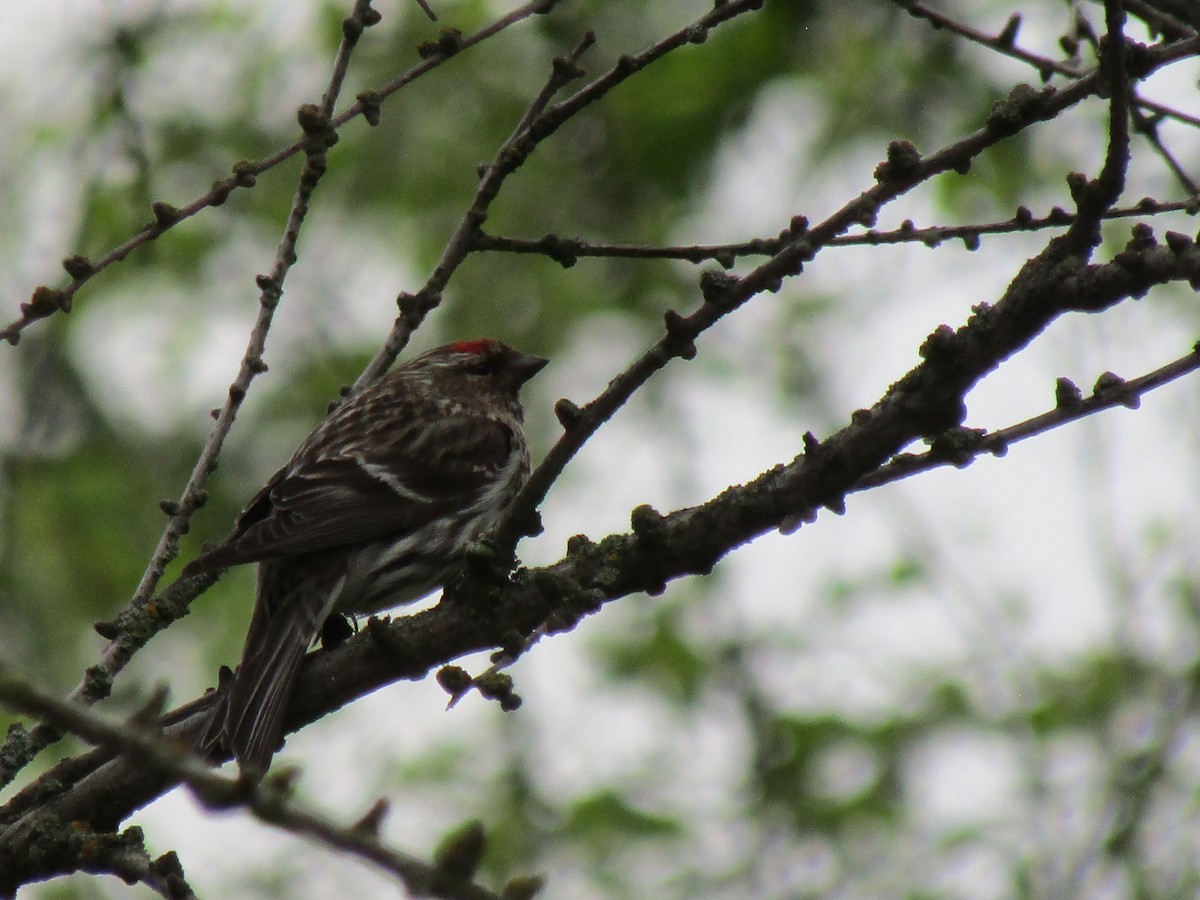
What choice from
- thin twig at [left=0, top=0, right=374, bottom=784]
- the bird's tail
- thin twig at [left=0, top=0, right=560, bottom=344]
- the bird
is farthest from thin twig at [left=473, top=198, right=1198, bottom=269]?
the bird's tail

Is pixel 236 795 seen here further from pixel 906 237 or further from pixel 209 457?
pixel 209 457

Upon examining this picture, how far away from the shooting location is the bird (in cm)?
490

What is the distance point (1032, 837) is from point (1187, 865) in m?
1.04

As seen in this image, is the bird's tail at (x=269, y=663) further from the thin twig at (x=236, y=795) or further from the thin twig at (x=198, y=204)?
the thin twig at (x=236, y=795)

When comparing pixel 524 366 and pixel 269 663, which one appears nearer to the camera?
pixel 269 663

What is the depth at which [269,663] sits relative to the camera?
5141 mm

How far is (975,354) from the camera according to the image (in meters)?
3.68

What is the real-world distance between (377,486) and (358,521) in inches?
15.6

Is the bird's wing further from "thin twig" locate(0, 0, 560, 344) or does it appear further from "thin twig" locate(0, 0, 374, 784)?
"thin twig" locate(0, 0, 560, 344)

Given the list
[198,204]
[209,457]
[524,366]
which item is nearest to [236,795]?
[198,204]

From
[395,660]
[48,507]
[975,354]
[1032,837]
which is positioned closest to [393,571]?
[395,660]

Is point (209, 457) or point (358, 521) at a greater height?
point (358, 521)

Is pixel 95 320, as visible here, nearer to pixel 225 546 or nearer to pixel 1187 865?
pixel 225 546

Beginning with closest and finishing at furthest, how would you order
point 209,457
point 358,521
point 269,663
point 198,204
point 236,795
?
point 236,795 → point 198,204 → point 209,457 → point 269,663 → point 358,521
